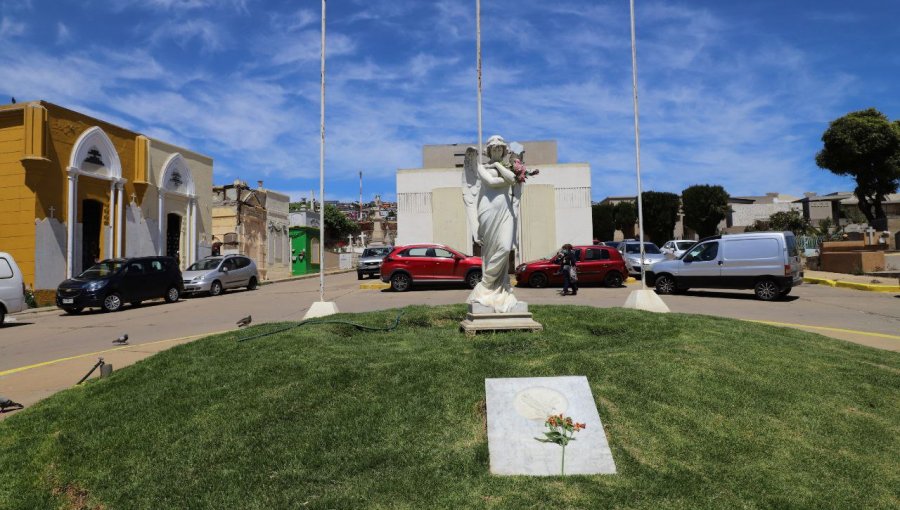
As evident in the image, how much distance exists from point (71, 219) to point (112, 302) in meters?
5.42

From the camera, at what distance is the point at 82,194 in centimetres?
1903

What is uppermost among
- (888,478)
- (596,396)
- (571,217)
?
(571,217)

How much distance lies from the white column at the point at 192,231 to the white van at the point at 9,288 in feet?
39.8

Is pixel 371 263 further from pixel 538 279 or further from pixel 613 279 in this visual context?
pixel 613 279

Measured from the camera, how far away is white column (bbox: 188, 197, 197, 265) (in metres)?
24.8

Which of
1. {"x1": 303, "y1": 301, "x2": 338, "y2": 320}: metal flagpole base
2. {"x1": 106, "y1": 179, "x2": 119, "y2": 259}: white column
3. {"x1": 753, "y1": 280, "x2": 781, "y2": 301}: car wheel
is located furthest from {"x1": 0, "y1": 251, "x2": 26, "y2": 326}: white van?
{"x1": 753, "y1": 280, "x2": 781, "y2": 301}: car wheel

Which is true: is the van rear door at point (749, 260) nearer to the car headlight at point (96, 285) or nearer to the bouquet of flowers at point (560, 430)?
the bouquet of flowers at point (560, 430)

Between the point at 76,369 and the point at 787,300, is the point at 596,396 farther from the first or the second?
the point at 787,300

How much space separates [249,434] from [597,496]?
269 cm

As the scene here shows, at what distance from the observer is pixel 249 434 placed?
4.12 metres

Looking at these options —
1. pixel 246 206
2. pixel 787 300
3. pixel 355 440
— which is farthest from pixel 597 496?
pixel 246 206

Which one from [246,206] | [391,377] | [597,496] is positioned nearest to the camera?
[597,496]

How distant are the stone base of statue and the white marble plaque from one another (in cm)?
201

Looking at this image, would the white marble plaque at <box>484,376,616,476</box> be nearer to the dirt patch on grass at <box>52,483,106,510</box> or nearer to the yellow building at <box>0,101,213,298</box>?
the dirt patch on grass at <box>52,483,106,510</box>
